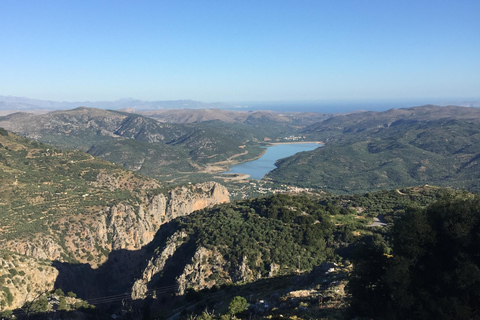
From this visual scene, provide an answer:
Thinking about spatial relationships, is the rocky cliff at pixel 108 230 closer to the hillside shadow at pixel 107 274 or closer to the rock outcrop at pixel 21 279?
the hillside shadow at pixel 107 274

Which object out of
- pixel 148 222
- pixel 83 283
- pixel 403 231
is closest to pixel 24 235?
pixel 83 283

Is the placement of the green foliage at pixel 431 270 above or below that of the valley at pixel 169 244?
above

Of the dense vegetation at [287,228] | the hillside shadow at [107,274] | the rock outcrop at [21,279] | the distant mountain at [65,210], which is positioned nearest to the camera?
the rock outcrop at [21,279]

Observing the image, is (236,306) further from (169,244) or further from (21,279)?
(21,279)

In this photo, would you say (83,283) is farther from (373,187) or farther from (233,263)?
(373,187)

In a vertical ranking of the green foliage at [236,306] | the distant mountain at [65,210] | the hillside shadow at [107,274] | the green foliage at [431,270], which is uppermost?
the green foliage at [431,270]

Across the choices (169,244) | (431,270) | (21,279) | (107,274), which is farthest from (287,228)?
(21,279)

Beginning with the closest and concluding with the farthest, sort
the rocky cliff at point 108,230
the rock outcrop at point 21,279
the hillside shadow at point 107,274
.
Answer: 1. the rock outcrop at point 21,279
2. the hillside shadow at point 107,274
3. the rocky cliff at point 108,230

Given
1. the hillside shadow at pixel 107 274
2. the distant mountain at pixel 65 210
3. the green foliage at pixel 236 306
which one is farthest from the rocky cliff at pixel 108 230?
the green foliage at pixel 236 306
